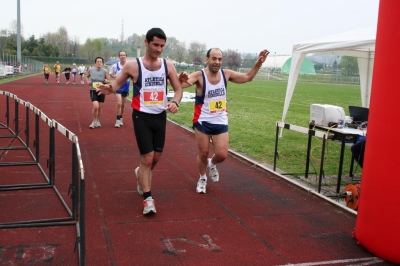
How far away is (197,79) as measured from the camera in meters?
6.23

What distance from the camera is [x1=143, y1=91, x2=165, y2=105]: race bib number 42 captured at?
538 centimetres

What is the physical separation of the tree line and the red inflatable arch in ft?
250

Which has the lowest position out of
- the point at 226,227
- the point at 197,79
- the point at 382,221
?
the point at 226,227

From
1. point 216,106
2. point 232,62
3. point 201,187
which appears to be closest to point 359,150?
point 216,106

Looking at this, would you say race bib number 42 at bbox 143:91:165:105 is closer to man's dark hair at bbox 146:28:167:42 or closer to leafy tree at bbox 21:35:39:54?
man's dark hair at bbox 146:28:167:42

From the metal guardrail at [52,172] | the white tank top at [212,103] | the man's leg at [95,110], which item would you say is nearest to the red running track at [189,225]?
the metal guardrail at [52,172]

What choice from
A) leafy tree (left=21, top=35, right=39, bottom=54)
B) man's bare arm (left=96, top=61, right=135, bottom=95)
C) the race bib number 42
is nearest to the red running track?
the race bib number 42

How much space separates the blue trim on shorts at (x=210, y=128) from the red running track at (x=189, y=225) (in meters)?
0.92

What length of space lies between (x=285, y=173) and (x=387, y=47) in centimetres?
410

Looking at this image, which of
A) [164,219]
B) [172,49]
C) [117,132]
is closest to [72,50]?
[172,49]

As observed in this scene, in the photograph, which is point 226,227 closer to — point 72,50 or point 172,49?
point 172,49

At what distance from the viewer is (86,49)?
11288cm

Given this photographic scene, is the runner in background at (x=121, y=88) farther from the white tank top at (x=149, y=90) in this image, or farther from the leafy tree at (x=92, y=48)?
the leafy tree at (x=92, y=48)

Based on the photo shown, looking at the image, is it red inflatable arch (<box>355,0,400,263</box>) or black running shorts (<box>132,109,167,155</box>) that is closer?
red inflatable arch (<box>355,0,400,263</box>)
